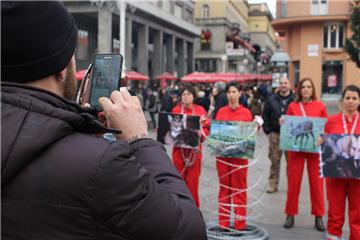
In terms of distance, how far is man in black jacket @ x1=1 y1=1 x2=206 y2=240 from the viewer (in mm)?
1129

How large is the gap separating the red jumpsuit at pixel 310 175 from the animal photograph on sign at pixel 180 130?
4.21ft

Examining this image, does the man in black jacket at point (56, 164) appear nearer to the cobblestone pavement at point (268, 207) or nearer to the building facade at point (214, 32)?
the cobblestone pavement at point (268, 207)

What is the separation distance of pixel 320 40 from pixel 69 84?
33595 millimetres

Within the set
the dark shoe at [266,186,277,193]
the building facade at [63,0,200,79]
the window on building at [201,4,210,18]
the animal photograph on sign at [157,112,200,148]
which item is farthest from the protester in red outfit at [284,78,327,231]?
the window on building at [201,4,210,18]

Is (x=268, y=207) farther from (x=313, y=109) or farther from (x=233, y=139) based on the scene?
(x=233, y=139)

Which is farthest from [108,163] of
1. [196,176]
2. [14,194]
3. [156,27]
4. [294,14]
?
[156,27]

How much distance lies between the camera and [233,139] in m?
5.57

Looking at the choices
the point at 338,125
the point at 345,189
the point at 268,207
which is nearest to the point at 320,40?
the point at 268,207

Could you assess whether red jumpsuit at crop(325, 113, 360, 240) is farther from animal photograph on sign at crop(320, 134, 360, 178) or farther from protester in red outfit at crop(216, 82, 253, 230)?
protester in red outfit at crop(216, 82, 253, 230)

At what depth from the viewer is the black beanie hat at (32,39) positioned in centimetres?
120

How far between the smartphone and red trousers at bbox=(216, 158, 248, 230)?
4.20 m

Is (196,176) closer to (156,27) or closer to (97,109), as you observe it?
(97,109)

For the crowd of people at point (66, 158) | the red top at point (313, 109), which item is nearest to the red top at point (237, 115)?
the red top at point (313, 109)

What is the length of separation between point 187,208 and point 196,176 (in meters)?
4.86
